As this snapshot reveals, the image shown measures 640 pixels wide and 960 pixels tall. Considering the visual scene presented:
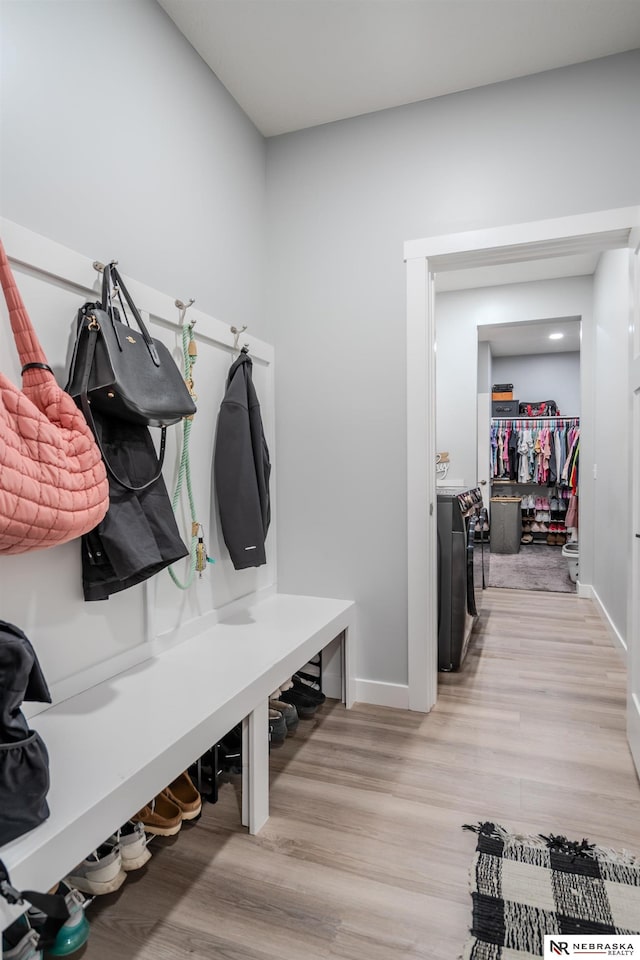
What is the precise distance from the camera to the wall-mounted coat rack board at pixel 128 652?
1.17 metres

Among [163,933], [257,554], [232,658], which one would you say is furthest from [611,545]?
[163,933]

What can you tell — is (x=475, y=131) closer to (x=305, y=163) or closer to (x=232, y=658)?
Result: (x=305, y=163)

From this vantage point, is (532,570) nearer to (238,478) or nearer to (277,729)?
(277,729)

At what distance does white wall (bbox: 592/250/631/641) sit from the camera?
3342mm

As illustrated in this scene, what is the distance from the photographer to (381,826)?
1.75 meters

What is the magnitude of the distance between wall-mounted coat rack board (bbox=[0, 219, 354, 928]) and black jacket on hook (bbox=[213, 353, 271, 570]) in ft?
0.15

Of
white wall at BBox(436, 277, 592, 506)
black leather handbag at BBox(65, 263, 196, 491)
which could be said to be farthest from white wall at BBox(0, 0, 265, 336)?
white wall at BBox(436, 277, 592, 506)

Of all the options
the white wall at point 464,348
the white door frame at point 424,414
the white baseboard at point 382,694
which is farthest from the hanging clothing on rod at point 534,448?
the white baseboard at point 382,694

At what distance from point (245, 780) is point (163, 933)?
1.45 feet

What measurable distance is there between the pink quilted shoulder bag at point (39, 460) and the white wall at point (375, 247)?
1.46 meters

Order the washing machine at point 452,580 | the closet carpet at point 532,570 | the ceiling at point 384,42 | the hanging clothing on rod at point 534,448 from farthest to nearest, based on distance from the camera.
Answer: the hanging clothing on rod at point 534,448 → the closet carpet at point 532,570 → the washing machine at point 452,580 → the ceiling at point 384,42

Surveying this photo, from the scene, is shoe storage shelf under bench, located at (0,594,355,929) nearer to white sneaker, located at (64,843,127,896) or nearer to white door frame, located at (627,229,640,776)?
white sneaker, located at (64,843,127,896)

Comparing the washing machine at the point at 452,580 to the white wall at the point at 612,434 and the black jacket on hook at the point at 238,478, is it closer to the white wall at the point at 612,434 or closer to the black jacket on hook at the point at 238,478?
the white wall at the point at 612,434

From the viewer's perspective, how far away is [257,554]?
2322 millimetres
